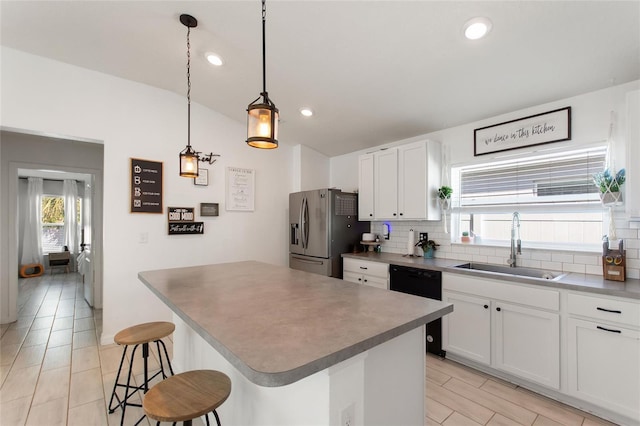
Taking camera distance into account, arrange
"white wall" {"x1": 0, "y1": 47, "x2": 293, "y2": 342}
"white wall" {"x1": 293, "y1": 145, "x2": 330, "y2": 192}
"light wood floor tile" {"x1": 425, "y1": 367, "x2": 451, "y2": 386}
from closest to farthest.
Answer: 1. "light wood floor tile" {"x1": 425, "y1": 367, "x2": 451, "y2": 386}
2. "white wall" {"x1": 0, "y1": 47, "x2": 293, "y2": 342}
3. "white wall" {"x1": 293, "y1": 145, "x2": 330, "y2": 192}

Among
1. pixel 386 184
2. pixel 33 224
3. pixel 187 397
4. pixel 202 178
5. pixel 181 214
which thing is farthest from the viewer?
pixel 33 224

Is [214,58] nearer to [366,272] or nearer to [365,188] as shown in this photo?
[365,188]

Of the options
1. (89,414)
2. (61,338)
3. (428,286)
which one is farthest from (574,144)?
(61,338)

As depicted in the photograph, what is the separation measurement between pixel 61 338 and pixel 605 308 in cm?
499

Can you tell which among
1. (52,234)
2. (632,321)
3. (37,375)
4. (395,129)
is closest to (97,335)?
(37,375)

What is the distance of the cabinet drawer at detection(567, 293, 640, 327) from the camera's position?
1826mm

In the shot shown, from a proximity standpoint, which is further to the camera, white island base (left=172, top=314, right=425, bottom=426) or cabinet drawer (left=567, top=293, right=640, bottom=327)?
cabinet drawer (left=567, top=293, right=640, bottom=327)

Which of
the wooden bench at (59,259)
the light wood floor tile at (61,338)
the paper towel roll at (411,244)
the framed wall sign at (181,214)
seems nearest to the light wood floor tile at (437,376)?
the paper towel roll at (411,244)

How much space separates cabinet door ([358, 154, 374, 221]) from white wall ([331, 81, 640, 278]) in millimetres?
589

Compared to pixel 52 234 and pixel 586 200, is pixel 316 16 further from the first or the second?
pixel 52 234

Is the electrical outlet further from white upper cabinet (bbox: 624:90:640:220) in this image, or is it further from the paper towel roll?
the paper towel roll

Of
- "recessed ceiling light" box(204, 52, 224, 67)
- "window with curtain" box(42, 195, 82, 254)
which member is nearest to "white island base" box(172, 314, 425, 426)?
"recessed ceiling light" box(204, 52, 224, 67)

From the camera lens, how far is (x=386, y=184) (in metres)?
3.56

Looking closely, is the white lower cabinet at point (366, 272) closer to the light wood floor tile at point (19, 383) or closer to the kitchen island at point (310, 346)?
the kitchen island at point (310, 346)
